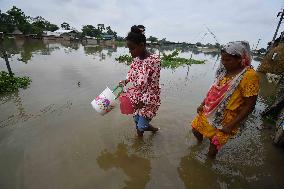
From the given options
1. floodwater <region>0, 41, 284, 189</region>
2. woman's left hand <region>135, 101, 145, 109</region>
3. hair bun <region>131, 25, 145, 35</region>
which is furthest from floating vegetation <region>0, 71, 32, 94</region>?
hair bun <region>131, 25, 145, 35</region>

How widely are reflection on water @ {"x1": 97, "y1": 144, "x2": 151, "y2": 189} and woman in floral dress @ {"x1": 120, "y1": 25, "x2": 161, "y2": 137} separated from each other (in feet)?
1.59

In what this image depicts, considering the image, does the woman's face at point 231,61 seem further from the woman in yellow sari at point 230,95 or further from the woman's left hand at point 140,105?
the woman's left hand at point 140,105

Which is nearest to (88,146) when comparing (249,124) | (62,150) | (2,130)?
(62,150)

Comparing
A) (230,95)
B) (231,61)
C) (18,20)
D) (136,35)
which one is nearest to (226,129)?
(230,95)

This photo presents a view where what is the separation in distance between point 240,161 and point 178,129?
1.35 m

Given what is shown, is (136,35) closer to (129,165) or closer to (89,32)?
(129,165)

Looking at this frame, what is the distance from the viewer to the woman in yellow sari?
7.61 ft

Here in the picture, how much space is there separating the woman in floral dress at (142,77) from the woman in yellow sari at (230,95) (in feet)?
2.50

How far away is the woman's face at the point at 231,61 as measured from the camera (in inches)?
93.6

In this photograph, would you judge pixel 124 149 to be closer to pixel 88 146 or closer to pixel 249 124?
pixel 88 146

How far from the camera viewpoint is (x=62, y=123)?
428 cm

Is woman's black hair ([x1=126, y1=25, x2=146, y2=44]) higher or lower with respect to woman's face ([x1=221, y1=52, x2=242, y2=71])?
higher

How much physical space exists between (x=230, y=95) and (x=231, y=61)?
382mm

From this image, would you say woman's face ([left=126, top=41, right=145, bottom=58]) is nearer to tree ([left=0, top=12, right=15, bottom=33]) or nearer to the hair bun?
the hair bun
